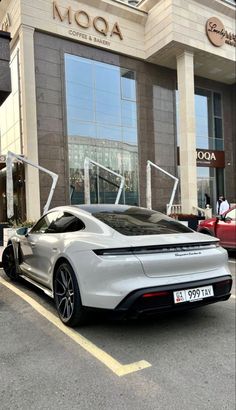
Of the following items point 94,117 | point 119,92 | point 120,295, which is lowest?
point 120,295

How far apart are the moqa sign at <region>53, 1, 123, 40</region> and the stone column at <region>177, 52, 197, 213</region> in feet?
12.5

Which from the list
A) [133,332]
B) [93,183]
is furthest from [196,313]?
[93,183]

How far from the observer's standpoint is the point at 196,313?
4738mm

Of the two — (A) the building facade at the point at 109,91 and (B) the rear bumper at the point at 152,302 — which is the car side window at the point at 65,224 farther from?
(A) the building facade at the point at 109,91

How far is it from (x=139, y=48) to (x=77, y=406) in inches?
807

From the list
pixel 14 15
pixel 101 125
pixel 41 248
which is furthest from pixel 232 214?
pixel 14 15

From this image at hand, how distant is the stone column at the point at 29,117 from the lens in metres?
16.8

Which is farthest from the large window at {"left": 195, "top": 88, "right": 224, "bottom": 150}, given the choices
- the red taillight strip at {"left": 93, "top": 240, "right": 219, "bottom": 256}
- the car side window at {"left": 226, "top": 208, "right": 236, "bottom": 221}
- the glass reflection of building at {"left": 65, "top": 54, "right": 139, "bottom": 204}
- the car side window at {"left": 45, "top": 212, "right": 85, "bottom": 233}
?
the red taillight strip at {"left": 93, "top": 240, "right": 219, "bottom": 256}

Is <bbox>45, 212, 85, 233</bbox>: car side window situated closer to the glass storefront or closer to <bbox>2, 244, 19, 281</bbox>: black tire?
<bbox>2, 244, 19, 281</bbox>: black tire

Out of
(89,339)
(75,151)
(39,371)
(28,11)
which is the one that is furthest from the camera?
(75,151)

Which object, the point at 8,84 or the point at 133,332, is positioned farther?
the point at 8,84

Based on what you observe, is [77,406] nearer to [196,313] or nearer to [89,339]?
[89,339]

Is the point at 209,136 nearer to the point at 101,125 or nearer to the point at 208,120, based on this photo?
the point at 208,120

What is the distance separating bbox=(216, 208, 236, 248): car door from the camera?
9686 mm
